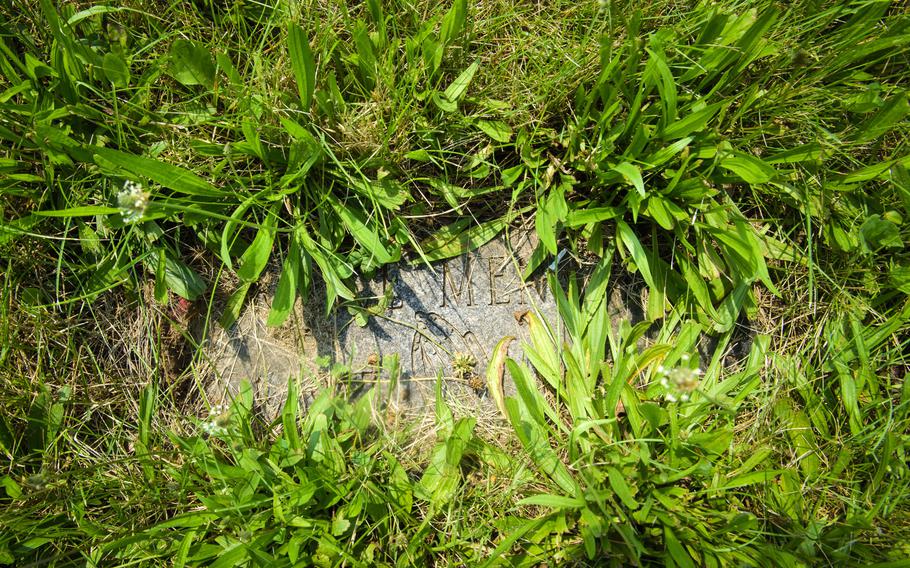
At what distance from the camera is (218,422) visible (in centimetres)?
212

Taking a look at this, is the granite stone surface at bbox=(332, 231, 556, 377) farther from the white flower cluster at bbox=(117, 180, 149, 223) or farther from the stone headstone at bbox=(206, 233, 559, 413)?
the white flower cluster at bbox=(117, 180, 149, 223)

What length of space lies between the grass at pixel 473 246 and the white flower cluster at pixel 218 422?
5 cm

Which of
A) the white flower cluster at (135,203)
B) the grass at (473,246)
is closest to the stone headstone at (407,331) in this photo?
the grass at (473,246)

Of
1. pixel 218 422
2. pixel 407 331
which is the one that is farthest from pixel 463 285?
pixel 218 422

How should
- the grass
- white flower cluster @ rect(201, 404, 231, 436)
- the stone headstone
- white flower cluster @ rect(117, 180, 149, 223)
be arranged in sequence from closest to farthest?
white flower cluster @ rect(117, 180, 149, 223)
white flower cluster @ rect(201, 404, 231, 436)
the grass
the stone headstone

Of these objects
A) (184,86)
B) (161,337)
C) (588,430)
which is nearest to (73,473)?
(161,337)

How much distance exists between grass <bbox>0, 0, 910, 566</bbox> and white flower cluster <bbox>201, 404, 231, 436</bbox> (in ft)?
0.16

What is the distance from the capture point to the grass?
7.63 ft

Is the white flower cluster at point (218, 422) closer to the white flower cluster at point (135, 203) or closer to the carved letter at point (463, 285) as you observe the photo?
the white flower cluster at point (135, 203)

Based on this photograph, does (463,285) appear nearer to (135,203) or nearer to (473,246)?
(473,246)

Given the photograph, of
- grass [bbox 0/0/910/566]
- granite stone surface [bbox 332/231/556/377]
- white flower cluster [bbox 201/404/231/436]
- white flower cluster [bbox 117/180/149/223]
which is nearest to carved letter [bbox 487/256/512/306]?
granite stone surface [bbox 332/231/556/377]

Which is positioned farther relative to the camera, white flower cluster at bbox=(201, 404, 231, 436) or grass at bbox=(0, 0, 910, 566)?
grass at bbox=(0, 0, 910, 566)

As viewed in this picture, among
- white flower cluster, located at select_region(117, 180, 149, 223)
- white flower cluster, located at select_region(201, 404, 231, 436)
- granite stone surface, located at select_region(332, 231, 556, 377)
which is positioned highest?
white flower cluster, located at select_region(117, 180, 149, 223)

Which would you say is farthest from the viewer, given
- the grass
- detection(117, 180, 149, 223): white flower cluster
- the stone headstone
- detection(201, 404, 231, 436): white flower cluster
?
the stone headstone
